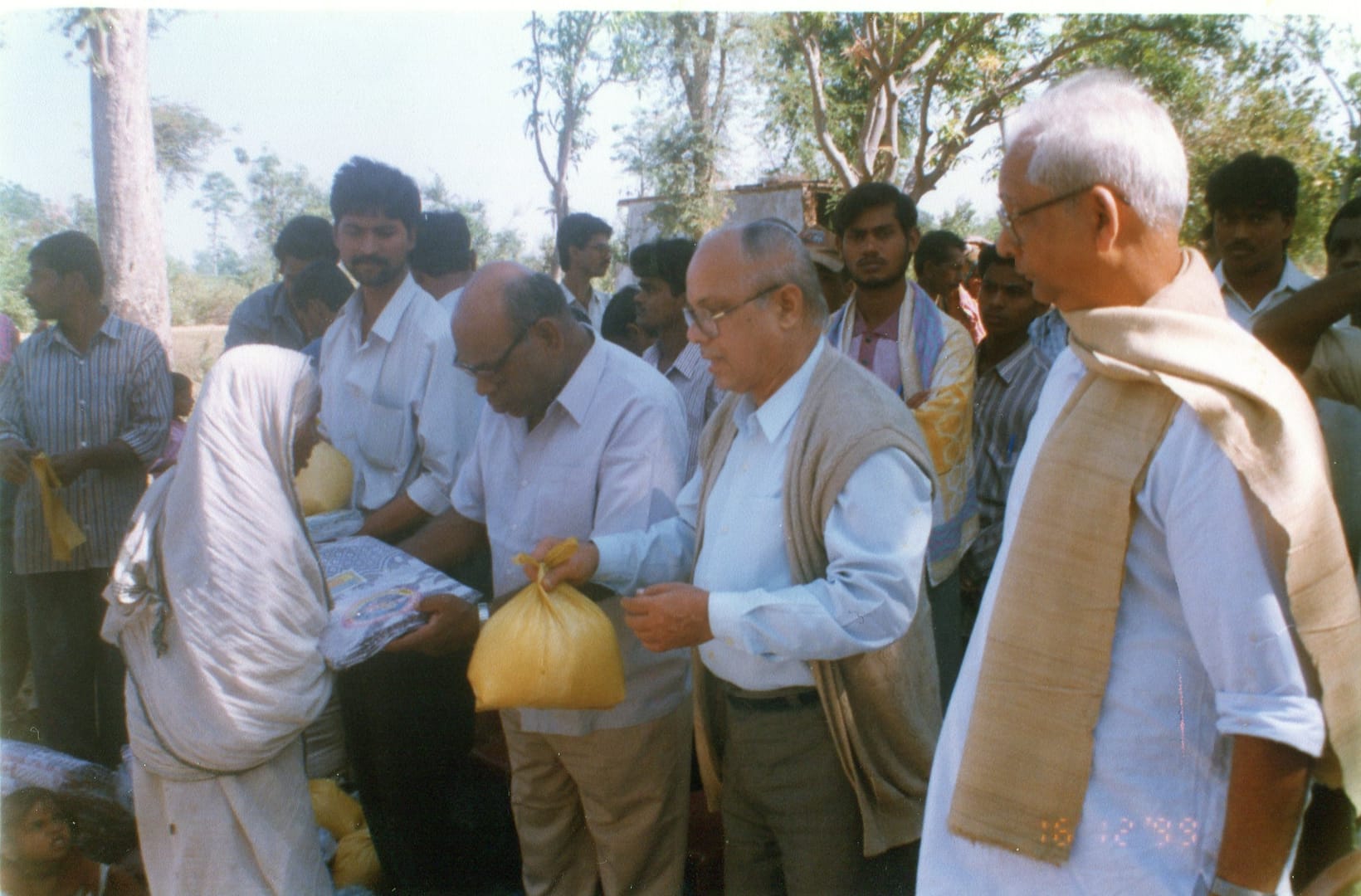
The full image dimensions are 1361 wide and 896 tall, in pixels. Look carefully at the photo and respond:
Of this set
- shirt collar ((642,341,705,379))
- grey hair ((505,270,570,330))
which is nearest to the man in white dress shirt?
shirt collar ((642,341,705,379))

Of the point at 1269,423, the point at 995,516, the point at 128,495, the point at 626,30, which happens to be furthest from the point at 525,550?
the point at 626,30

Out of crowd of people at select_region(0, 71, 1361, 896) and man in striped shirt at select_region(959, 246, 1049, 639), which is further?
man in striped shirt at select_region(959, 246, 1049, 639)

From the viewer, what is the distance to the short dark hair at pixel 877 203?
370cm

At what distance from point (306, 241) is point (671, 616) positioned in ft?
12.0

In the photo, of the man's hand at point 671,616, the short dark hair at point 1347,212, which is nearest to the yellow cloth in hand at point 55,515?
the man's hand at point 671,616

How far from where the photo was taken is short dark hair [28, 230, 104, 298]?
397cm

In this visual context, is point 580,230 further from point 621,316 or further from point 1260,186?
point 1260,186

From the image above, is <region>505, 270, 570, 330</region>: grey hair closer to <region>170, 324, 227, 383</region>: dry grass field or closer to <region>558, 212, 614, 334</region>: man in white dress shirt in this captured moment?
<region>558, 212, 614, 334</region>: man in white dress shirt

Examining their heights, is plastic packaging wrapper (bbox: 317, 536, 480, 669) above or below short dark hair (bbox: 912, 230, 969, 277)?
below

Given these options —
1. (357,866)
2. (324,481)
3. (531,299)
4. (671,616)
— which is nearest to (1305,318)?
(671,616)

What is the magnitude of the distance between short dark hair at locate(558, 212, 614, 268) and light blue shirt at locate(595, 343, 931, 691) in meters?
4.11

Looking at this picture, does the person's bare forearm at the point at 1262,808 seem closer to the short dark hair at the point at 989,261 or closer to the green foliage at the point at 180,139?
the short dark hair at the point at 989,261

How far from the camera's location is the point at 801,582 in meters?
2.08

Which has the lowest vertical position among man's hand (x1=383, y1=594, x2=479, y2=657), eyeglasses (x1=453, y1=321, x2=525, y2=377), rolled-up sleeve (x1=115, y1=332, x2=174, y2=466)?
man's hand (x1=383, y1=594, x2=479, y2=657)
